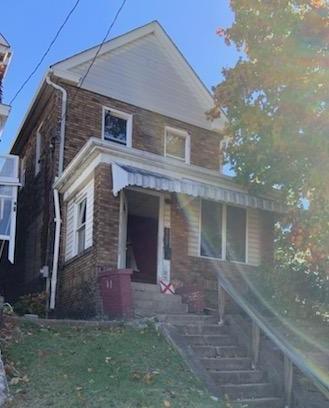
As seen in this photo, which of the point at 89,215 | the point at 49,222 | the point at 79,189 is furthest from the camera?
the point at 49,222

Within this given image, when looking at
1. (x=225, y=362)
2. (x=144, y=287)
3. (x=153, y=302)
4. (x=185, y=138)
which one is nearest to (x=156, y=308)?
(x=153, y=302)

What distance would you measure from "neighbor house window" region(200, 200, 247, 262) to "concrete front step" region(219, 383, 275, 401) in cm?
585

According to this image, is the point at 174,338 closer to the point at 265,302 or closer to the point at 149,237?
the point at 265,302

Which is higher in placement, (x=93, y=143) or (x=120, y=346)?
(x=93, y=143)

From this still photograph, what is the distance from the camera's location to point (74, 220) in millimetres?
13906

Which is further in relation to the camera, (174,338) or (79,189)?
(79,189)

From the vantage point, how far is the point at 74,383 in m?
7.00

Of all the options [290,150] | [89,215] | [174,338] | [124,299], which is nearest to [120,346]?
[174,338]

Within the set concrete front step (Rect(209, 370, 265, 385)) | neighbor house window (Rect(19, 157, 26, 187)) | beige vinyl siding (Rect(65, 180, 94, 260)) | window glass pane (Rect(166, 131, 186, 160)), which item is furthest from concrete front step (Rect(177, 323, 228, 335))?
neighbor house window (Rect(19, 157, 26, 187))

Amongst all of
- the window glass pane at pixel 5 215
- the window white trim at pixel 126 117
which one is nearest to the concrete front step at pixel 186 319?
the window glass pane at pixel 5 215

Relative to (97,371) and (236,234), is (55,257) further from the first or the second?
(97,371)

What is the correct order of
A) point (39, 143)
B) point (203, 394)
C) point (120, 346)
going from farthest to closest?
1. point (39, 143)
2. point (120, 346)
3. point (203, 394)

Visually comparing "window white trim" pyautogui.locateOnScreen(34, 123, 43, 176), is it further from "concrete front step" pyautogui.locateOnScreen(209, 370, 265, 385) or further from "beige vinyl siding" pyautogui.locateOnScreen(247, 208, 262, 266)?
"concrete front step" pyautogui.locateOnScreen(209, 370, 265, 385)

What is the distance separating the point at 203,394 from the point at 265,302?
5.84 m
